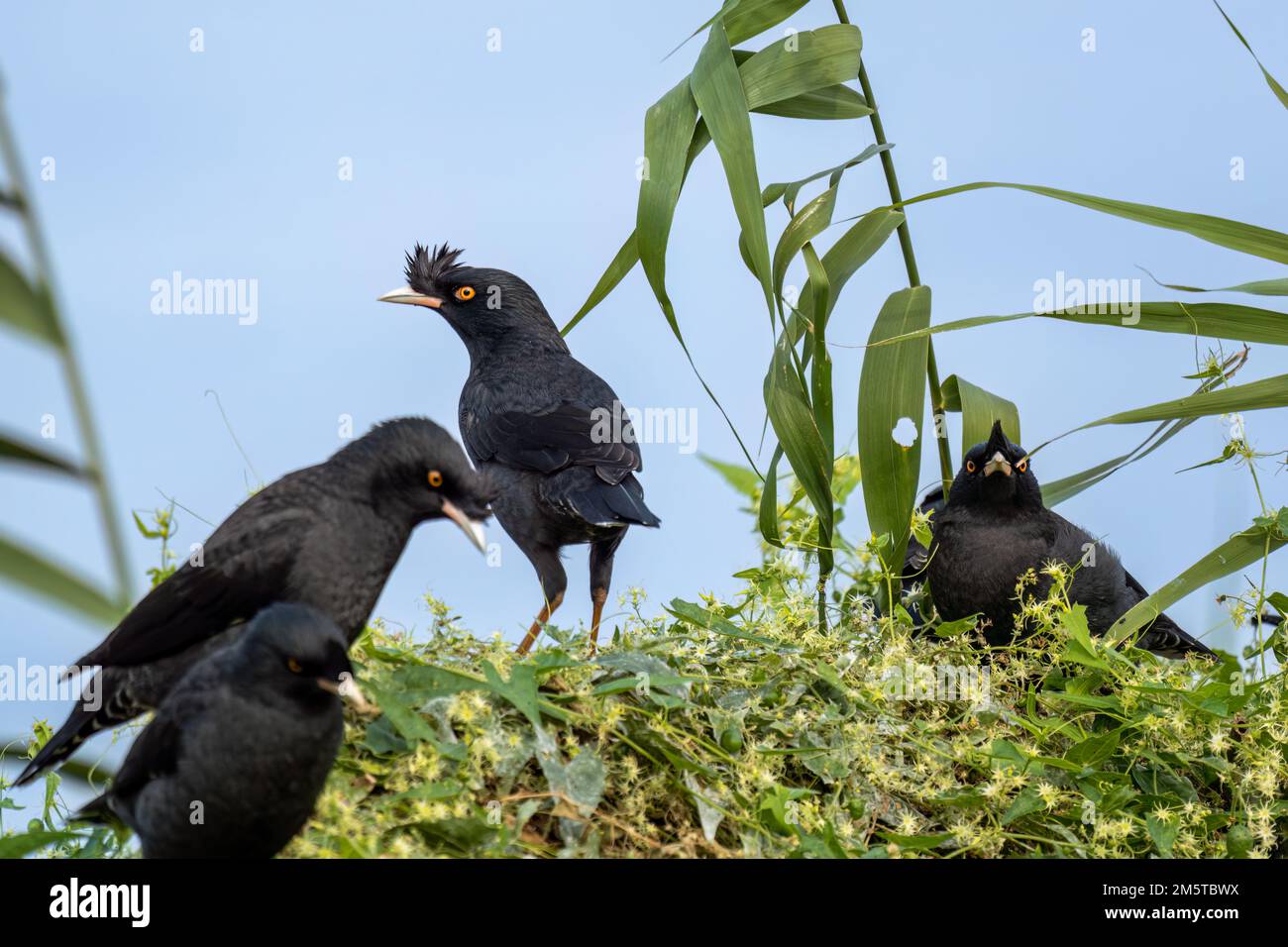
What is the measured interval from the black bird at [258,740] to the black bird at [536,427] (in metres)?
1.39

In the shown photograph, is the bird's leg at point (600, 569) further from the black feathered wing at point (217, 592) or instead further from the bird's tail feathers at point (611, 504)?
the black feathered wing at point (217, 592)

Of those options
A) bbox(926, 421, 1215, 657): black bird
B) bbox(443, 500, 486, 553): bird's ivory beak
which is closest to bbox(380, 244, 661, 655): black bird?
bbox(926, 421, 1215, 657): black bird

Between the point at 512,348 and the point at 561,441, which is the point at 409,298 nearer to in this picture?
the point at 512,348

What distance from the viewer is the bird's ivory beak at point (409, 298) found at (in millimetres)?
3764

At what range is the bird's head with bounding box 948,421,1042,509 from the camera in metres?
3.40

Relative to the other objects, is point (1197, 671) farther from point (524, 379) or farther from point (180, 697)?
point (180, 697)

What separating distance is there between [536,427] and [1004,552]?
1359mm

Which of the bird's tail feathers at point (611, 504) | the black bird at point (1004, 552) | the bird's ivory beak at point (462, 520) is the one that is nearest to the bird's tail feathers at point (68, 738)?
the bird's ivory beak at point (462, 520)

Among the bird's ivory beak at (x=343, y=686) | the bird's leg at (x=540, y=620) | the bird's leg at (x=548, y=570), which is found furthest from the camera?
the bird's leg at (x=548, y=570)

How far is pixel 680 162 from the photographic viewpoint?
289 centimetres

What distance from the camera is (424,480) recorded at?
185 centimetres

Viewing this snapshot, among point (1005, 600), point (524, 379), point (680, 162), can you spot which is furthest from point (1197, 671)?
point (524, 379)
